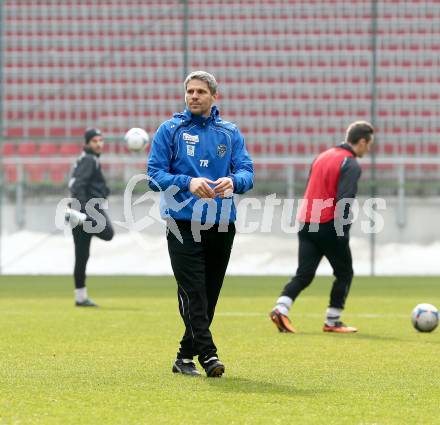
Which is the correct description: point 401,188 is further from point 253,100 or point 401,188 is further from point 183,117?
point 183,117

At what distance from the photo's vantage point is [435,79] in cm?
2062

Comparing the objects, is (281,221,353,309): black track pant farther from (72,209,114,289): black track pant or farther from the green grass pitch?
(72,209,114,289): black track pant

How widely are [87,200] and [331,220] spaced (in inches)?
130

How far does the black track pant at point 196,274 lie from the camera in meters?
6.34

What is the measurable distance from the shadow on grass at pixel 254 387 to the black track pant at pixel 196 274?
221mm

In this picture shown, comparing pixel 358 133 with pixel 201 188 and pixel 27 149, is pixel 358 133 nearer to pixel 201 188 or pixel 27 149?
pixel 201 188

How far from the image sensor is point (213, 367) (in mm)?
6230

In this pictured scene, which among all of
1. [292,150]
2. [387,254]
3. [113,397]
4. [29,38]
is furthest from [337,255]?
[29,38]

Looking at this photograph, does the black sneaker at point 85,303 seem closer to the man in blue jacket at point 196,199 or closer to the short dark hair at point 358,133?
the short dark hair at point 358,133

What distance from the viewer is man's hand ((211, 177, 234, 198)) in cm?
617

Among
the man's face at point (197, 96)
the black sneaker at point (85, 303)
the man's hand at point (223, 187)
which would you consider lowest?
the black sneaker at point (85, 303)

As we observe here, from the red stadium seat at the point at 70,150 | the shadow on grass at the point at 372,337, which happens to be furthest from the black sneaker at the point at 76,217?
the red stadium seat at the point at 70,150

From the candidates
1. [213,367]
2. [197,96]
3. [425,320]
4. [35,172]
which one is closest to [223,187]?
[197,96]

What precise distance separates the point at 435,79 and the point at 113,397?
16.1 meters
